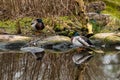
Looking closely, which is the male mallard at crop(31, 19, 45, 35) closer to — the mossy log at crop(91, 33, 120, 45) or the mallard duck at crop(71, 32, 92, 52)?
the mallard duck at crop(71, 32, 92, 52)

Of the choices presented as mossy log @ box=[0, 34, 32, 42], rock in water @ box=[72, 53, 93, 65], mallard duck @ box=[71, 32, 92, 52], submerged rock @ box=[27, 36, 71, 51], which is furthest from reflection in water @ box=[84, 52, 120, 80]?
mossy log @ box=[0, 34, 32, 42]

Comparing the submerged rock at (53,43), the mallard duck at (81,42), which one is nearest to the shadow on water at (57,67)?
the mallard duck at (81,42)

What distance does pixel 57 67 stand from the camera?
7.88m

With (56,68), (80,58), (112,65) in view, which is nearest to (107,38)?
(80,58)

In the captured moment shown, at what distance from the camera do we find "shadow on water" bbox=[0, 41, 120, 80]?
7117mm

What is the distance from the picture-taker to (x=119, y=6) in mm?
14391

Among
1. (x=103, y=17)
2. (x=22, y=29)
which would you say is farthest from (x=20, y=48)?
(x=103, y=17)

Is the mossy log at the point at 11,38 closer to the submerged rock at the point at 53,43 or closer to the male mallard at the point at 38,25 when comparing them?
the submerged rock at the point at 53,43

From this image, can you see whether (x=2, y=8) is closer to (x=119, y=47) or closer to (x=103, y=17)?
(x=103, y=17)

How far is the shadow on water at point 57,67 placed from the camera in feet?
23.4

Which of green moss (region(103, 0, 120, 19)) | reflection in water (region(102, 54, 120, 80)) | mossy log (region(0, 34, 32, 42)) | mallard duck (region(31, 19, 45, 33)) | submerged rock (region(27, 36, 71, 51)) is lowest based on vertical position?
reflection in water (region(102, 54, 120, 80))

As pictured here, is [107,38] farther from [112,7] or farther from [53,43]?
[112,7]

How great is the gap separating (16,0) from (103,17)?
2.93 meters

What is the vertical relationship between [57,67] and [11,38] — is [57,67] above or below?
below
